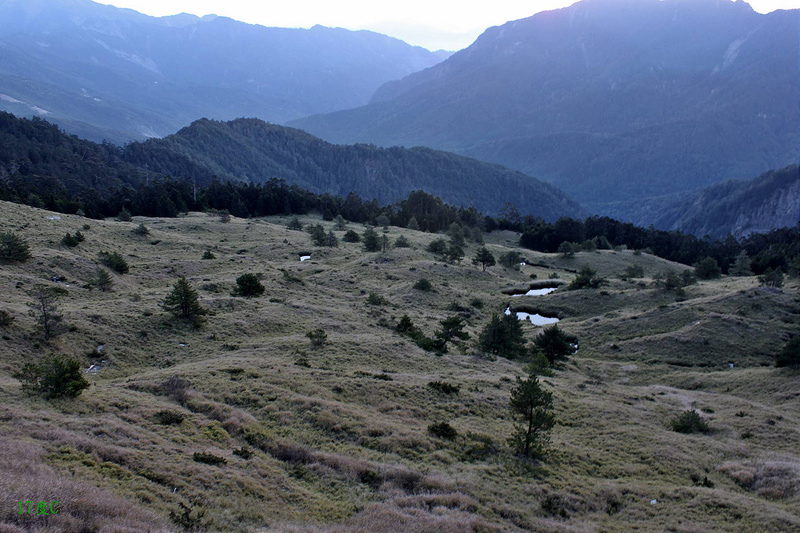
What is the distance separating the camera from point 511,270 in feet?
323

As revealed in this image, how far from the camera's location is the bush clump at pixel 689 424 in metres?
31.2

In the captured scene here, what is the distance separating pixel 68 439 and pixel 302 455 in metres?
8.97

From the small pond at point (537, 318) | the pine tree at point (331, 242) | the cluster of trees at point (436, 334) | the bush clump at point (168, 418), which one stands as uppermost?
the pine tree at point (331, 242)

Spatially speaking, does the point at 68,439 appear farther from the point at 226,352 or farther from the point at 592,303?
the point at 592,303

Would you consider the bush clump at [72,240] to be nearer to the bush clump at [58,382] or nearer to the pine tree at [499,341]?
the bush clump at [58,382]

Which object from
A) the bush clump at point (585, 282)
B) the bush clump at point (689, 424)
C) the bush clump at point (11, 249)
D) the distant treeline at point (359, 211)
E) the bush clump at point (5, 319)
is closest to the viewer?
the bush clump at point (689, 424)

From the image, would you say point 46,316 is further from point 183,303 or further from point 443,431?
point 443,431

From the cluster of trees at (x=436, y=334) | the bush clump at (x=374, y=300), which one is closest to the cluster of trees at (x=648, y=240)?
the bush clump at (x=374, y=300)

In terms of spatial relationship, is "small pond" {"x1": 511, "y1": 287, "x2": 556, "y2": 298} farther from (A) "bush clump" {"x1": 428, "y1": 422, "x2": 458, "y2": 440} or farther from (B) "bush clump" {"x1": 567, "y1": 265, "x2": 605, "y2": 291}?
(A) "bush clump" {"x1": 428, "y1": 422, "x2": 458, "y2": 440}

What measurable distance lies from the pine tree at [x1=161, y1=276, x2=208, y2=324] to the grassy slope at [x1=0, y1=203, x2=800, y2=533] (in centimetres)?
154

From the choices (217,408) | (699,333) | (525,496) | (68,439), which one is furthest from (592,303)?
(68,439)

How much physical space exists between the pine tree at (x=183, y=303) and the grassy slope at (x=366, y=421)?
5.06 feet

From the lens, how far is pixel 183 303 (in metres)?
41.2

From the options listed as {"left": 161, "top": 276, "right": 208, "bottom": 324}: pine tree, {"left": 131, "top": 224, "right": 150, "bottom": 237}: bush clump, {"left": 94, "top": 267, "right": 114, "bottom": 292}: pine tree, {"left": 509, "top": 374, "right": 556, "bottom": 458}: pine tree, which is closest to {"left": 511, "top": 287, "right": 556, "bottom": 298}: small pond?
{"left": 161, "top": 276, "right": 208, "bottom": 324}: pine tree
